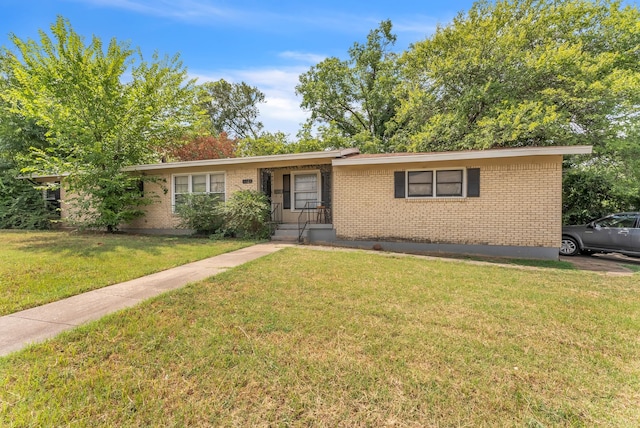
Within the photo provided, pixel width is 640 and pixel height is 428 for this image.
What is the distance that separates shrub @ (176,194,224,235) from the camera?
10.5 m

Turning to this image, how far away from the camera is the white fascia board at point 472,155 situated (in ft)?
23.9

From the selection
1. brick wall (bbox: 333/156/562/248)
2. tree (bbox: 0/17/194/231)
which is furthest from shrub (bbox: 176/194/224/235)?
brick wall (bbox: 333/156/562/248)

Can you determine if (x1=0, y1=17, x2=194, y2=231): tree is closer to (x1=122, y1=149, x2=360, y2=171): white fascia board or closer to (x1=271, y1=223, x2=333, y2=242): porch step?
(x1=122, y1=149, x2=360, y2=171): white fascia board

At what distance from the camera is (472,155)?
26.3 ft

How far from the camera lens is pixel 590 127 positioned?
40.8ft

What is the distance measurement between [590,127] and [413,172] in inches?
371

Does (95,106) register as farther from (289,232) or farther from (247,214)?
(289,232)

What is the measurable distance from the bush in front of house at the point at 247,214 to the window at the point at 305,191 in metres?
1.77

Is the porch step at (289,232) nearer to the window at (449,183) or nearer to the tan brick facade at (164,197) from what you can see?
the tan brick facade at (164,197)

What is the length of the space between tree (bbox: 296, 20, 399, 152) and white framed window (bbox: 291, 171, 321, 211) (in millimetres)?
8552

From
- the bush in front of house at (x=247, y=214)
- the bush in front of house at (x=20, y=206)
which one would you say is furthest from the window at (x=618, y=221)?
the bush in front of house at (x=20, y=206)

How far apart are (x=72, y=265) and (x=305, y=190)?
25.9 feet

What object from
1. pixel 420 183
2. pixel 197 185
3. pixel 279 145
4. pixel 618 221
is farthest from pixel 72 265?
pixel 279 145

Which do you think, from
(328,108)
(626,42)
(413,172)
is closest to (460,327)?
(413,172)
